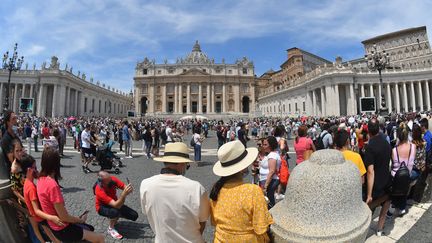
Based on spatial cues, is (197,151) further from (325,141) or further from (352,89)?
(352,89)

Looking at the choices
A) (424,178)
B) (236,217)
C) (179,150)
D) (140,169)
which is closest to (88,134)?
(140,169)

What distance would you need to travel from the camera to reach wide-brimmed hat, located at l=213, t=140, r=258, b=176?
2082mm

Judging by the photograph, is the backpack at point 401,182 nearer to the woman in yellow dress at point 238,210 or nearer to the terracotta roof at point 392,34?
the woman in yellow dress at point 238,210

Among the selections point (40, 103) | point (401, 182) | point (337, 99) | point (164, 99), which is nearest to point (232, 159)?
point (401, 182)

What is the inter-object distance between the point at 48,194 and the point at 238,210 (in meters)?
2.01

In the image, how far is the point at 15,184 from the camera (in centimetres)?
339

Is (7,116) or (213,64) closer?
(7,116)

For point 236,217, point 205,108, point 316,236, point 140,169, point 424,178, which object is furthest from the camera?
point 205,108

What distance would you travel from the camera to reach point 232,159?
84.5 inches

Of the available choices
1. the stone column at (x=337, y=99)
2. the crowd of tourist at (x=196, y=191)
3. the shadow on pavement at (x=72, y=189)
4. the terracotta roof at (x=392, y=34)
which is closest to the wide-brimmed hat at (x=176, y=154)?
the crowd of tourist at (x=196, y=191)

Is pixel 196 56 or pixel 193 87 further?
pixel 196 56

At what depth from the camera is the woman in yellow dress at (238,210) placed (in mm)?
1949

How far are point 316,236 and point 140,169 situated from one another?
825cm

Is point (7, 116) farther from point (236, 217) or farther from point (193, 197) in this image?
point (236, 217)
